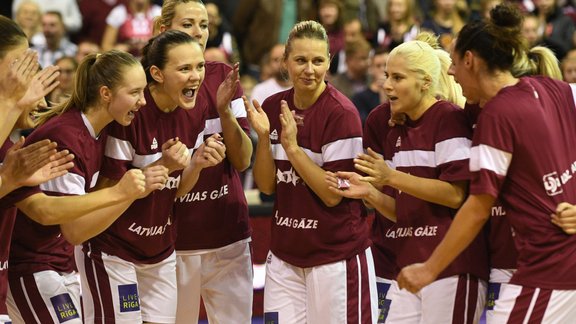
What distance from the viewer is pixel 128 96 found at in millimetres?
5492

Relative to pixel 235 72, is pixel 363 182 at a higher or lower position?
lower

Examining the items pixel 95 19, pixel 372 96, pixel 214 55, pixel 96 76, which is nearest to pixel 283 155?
pixel 96 76

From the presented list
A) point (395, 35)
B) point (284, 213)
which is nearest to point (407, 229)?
point (284, 213)

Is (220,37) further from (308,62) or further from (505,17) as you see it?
(505,17)

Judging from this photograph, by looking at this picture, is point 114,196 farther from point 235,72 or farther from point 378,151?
point 378,151

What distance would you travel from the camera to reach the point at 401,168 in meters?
5.59

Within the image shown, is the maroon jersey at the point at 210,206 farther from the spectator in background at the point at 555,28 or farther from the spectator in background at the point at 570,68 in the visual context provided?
the spectator in background at the point at 555,28

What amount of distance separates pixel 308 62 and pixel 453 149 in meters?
1.05

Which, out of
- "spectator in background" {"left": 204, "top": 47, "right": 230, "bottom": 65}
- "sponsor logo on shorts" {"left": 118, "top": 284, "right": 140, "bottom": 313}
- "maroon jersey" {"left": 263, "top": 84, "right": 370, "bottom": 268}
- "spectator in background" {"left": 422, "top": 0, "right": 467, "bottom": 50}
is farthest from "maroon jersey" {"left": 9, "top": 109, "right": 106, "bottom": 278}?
"spectator in background" {"left": 422, "top": 0, "right": 467, "bottom": 50}

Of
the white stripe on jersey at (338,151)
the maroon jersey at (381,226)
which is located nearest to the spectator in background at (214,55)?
the maroon jersey at (381,226)

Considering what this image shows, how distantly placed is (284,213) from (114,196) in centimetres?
111

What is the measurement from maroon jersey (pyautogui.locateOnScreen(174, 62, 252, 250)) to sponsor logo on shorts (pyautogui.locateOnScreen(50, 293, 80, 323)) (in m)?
0.92

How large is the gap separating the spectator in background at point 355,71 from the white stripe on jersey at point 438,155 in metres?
5.64

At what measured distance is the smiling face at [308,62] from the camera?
583 cm
